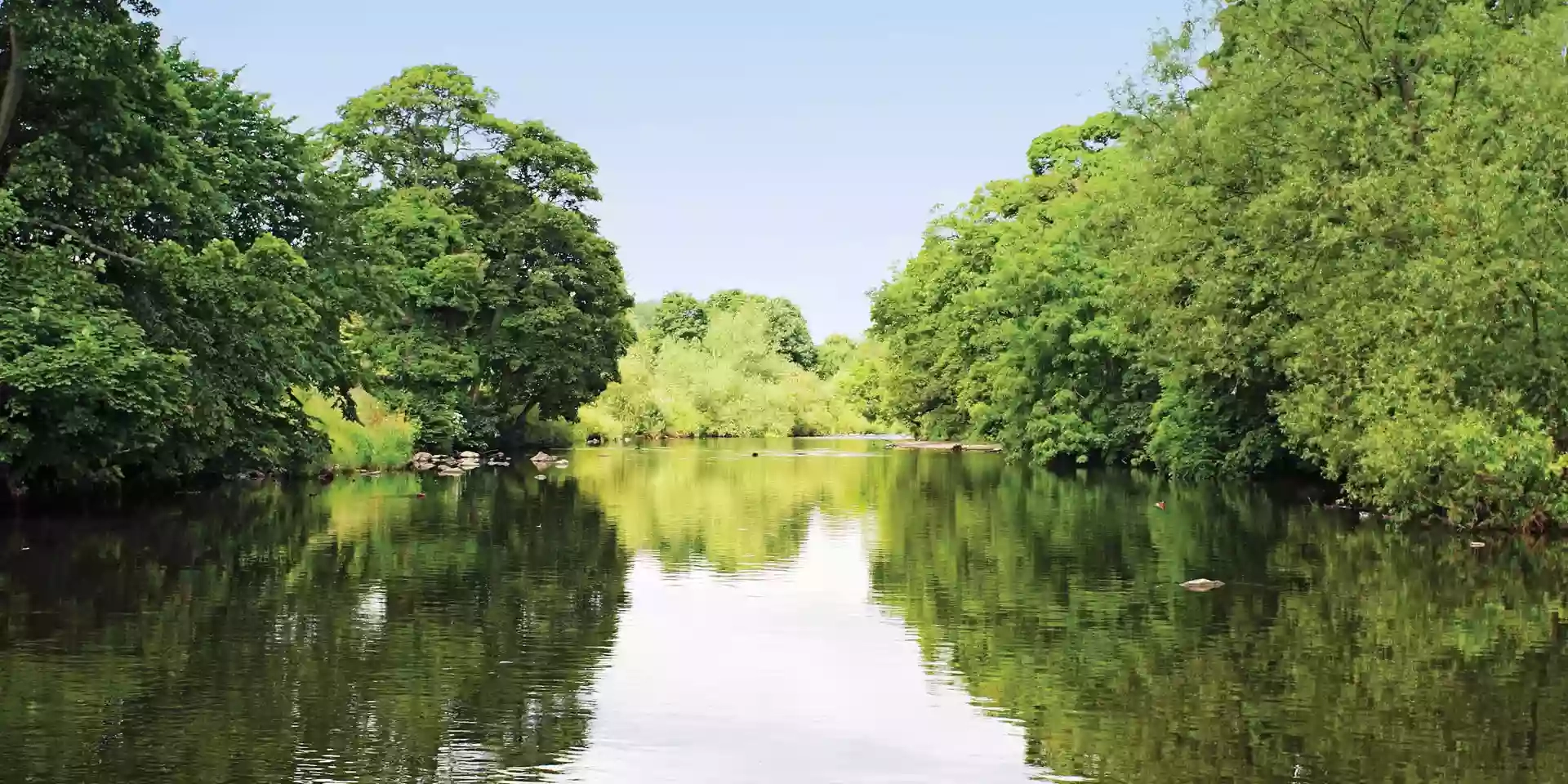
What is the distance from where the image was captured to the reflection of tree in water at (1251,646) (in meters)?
12.3

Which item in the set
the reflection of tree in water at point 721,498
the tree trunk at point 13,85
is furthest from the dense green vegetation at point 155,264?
the reflection of tree in water at point 721,498

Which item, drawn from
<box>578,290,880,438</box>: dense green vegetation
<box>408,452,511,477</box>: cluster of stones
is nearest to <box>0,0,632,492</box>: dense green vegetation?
<box>408,452,511,477</box>: cluster of stones

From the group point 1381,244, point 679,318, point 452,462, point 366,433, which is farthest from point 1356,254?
point 679,318

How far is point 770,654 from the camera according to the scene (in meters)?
17.2

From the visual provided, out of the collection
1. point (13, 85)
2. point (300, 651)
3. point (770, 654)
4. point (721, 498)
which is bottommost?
point (770, 654)

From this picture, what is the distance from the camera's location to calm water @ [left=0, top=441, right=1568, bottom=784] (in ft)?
39.5

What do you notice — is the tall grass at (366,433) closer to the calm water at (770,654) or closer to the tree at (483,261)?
the tree at (483,261)

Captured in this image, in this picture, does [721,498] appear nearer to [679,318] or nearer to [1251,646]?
[1251,646]

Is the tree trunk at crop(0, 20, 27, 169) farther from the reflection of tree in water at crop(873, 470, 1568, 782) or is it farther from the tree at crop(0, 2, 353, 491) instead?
the reflection of tree in water at crop(873, 470, 1568, 782)

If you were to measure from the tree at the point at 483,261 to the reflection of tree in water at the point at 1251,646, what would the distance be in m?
37.6

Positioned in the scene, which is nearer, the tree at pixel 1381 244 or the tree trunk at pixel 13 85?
the tree at pixel 1381 244

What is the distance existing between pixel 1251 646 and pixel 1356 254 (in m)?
21.7

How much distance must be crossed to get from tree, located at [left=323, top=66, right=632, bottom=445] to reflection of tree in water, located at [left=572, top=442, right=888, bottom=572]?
5200 mm

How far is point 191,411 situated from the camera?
3288 centimetres
